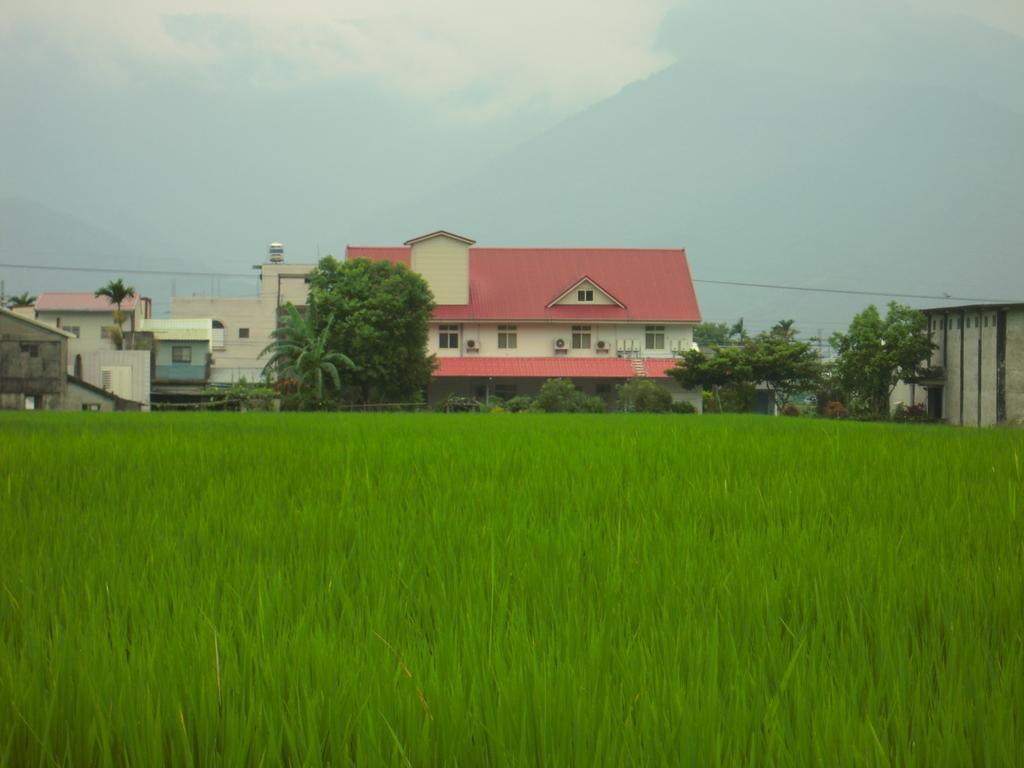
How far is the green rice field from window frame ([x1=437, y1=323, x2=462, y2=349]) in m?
41.4

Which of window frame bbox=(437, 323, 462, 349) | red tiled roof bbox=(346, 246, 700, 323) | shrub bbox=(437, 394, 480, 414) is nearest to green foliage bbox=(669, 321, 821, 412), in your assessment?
red tiled roof bbox=(346, 246, 700, 323)

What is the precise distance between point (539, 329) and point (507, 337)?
1576mm

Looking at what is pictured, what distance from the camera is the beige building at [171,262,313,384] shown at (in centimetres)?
5881

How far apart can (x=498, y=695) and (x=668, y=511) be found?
8.43 ft

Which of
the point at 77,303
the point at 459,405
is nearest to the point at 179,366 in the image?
the point at 77,303

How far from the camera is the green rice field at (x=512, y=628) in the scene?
1339 millimetres

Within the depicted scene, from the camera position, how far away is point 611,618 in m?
2.04

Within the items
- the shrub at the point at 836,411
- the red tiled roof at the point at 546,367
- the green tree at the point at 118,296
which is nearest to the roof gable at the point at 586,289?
the red tiled roof at the point at 546,367

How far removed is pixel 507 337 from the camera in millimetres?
46062

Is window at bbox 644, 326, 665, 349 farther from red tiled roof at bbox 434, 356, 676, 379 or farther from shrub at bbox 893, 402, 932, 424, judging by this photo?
shrub at bbox 893, 402, 932, 424

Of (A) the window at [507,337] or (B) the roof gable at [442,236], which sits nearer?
(B) the roof gable at [442,236]

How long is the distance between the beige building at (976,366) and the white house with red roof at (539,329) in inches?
404

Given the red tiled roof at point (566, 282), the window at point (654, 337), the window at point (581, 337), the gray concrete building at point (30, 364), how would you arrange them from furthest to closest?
the window at point (654, 337), the window at point (581, 337), the red tiled roof at point (566, 282), the gray concrete building at point (30, 364)

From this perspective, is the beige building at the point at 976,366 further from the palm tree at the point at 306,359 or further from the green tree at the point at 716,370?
the palm tree at the point at 306,359
